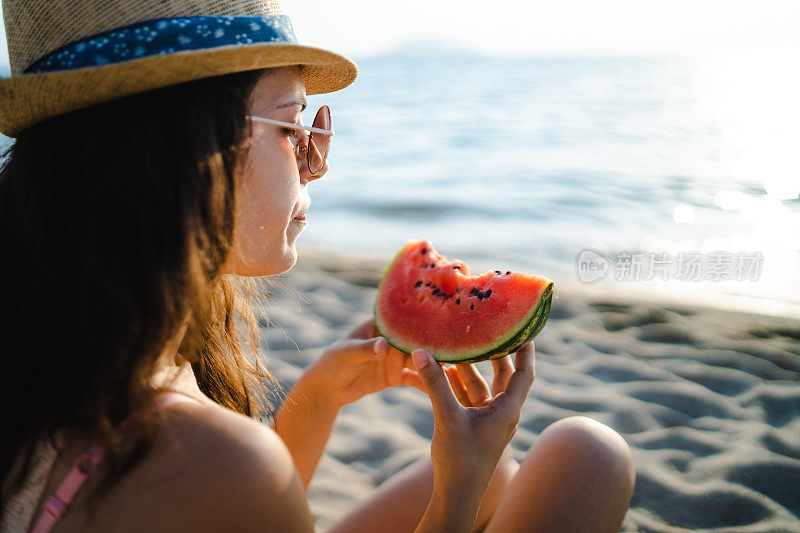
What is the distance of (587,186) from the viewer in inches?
363

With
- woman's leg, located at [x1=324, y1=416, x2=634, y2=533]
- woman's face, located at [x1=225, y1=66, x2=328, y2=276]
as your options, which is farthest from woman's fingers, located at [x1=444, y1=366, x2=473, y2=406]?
woman's face, located at [x1=225, y1=66, x2=328, y2=276]

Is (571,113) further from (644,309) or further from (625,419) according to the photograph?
(625,419)

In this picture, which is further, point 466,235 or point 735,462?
point 466,235

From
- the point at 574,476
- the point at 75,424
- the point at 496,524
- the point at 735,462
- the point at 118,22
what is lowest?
the point at 735,462

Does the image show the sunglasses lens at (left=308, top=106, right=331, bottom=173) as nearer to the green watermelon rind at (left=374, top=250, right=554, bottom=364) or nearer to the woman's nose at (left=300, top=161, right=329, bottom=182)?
the woman's nose at (left=300, top=161, right=329, bottom=182)

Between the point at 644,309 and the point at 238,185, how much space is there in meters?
3.66

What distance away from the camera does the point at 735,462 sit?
282cm

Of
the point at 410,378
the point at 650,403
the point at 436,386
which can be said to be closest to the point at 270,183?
the point at 436,386

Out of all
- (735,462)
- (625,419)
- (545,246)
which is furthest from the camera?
(545,246)

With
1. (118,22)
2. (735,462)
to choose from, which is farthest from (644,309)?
(118,22)

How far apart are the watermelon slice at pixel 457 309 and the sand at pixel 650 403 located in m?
0.96

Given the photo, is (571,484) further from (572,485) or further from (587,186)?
(587,186)

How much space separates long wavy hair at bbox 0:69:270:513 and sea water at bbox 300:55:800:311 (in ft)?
14.0

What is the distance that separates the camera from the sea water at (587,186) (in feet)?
20.8
